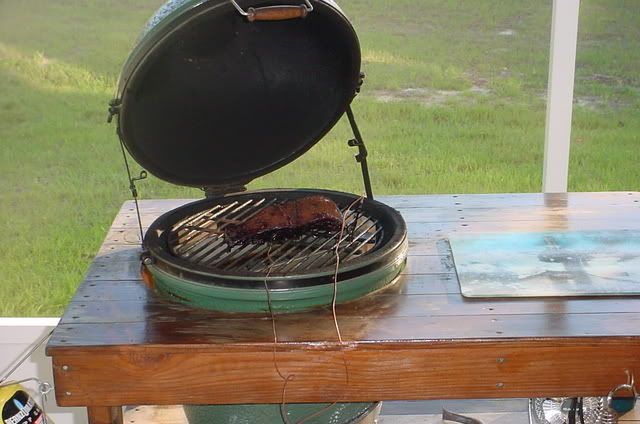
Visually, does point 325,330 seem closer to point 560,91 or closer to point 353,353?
point 353,353

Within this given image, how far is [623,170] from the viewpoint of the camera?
4.06 m

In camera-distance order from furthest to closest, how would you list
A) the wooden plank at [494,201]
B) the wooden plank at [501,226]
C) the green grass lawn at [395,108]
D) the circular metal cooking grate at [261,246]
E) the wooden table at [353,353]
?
the green grass lawn at [395,108], the wooden plank at [494,201], the wooden plank at [501,226], the circular metal cooking grate at [261,246], the wooden table at [353,353]

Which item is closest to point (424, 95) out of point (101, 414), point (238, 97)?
point (238, 97)

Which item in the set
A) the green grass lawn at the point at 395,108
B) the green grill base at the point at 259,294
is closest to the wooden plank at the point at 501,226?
the green grill base at the point at 259,294

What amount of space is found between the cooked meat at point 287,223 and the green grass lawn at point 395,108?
1.58 meters

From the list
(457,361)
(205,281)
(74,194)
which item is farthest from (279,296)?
(74,194)

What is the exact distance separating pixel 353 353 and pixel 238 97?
2.99 ft

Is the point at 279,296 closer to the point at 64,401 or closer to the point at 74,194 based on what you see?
the point at 64,401

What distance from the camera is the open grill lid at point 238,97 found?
7.59 ft

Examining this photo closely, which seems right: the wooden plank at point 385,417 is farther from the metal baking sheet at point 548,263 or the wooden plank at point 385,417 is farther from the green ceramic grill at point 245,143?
the metal baking sheet at point 548,263

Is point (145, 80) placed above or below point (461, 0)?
above

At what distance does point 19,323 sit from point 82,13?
1480mm

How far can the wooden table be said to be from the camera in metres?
1.91

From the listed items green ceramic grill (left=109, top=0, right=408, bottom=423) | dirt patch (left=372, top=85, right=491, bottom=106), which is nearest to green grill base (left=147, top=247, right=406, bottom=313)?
green ceramic grill (left=109, top=0, right=408, bottom=423)
